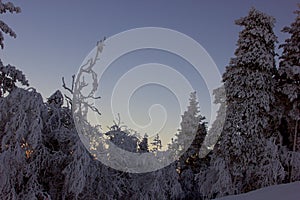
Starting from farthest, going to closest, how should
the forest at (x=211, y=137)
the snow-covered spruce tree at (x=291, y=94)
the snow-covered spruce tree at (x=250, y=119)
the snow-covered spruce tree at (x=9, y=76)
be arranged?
the snow-covered spruce tree at (x=291, y=94)
the snow-covered spruce tree at (x=250, y=119)
the snow-covered spruce tree at (x=9, y=76)
the forest at (x=211, y=137)

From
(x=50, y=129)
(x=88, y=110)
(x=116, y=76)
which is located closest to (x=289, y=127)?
(x=116, y=76)

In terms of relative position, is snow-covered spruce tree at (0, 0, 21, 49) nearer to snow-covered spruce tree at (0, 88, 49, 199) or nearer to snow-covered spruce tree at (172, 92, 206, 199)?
snow-covered spruce tree at (0, 88, 49, 199)

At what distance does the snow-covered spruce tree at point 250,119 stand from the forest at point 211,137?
0.05m

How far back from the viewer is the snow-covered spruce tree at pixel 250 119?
16000mm

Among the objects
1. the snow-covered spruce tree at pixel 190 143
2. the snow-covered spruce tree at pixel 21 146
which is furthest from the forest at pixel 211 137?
the snow-covered spruce tree at pixel 190 143

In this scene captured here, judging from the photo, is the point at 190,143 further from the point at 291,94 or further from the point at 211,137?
the point at 291,94

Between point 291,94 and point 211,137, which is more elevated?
point 291,94

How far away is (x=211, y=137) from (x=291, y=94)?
4.78 metres

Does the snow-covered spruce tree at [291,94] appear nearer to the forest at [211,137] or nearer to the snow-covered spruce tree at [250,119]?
the forest at [211,137]

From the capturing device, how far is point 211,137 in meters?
17.9

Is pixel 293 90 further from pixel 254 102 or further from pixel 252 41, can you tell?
pixel 252 41

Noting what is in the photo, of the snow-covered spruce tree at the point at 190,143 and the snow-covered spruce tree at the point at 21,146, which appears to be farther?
the snow-covered spruce tree at the point at 190,143

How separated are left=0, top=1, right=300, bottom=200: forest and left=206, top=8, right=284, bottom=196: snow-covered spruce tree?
0.17ft

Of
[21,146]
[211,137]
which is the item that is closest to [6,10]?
[21,146]
